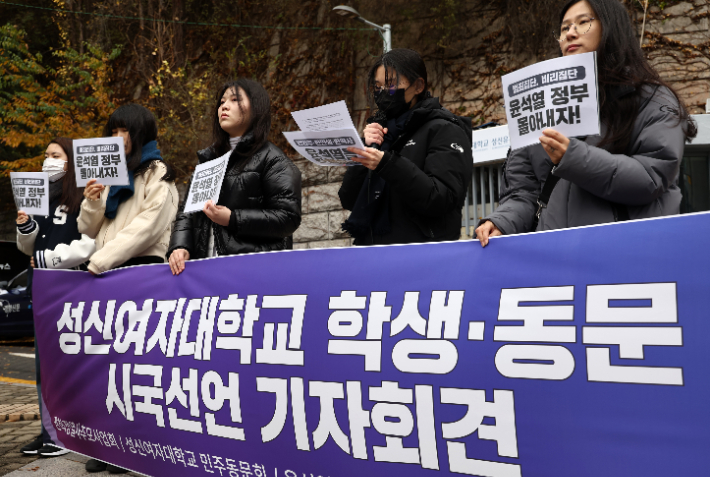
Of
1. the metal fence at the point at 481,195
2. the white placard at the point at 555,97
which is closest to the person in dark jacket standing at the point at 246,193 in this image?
the white placard at the point at 555,97

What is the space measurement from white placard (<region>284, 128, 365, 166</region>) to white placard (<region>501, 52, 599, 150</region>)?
0.64 m

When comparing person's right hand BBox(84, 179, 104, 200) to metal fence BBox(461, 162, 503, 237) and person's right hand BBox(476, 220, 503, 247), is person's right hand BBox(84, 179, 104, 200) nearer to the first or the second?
person's right hand BBox(476, 220, 503, 247)

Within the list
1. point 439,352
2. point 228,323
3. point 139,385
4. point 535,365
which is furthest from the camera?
point 139,385

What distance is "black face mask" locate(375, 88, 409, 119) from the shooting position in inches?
122

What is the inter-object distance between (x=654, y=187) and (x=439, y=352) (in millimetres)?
825

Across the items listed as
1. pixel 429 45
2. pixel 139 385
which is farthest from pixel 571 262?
pixel 429 45

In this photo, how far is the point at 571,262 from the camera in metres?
1.97

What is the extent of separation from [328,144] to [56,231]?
254 centimetres

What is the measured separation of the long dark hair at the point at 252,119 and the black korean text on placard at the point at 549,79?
178cm

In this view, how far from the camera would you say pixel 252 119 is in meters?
3.59

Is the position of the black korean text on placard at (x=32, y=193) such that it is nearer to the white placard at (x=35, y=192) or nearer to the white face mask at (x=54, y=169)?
the white placard at (x=35, y=192)

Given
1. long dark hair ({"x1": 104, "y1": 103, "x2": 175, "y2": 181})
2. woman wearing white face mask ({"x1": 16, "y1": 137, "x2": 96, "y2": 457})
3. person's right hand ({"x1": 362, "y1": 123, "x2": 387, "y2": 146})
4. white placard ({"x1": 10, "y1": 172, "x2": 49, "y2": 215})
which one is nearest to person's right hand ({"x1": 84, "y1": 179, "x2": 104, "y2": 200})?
long dark hair ({"x1": 104, "y1": 103, "x2": 175, "y2": 181})

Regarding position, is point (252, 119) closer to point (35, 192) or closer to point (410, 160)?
point (410, 160)

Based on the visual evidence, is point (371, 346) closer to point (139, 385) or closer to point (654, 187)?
point (654, 187)
